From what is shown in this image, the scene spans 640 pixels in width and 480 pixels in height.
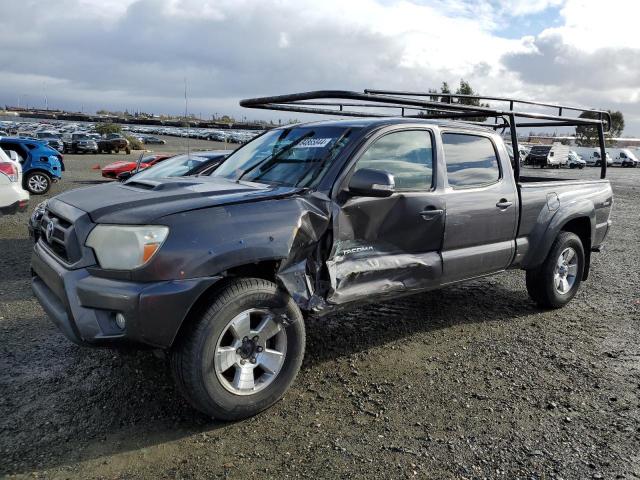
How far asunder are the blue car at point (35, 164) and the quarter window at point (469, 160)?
1335 centimetres

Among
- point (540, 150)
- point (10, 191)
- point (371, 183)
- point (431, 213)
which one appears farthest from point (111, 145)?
point (371, 183)

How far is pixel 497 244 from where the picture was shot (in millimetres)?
4789

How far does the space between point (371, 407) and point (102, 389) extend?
1831 millimetres

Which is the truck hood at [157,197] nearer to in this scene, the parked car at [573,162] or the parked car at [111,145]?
the parked car at [111,145]

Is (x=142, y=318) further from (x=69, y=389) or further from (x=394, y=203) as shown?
(x=394, y=203)

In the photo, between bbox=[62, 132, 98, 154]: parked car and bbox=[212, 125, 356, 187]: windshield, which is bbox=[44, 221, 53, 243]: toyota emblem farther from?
bbox=[62, 132, 98, 154]: parked car

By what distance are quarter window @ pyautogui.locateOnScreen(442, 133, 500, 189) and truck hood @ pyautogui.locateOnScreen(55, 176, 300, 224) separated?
155 cm

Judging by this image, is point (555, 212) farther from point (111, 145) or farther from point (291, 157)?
point (111, 145)

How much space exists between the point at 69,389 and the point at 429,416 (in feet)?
7.93

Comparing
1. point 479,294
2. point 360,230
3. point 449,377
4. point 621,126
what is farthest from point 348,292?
point 621,126

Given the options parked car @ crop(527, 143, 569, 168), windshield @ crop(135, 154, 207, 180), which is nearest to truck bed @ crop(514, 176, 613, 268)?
windshield @ crop(135, 154, 207, 180)

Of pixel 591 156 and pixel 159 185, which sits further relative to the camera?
pixel 591 156

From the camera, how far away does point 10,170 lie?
8.37 metres

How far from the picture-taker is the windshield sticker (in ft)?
13.1
